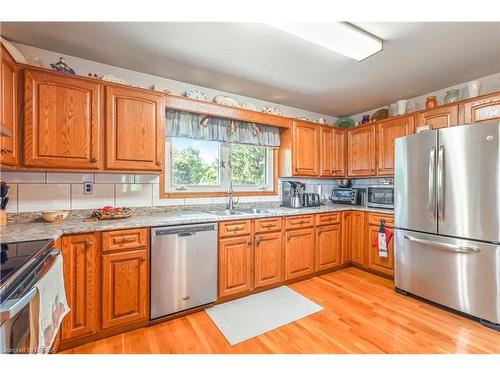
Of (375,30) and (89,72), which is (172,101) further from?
(375,30)

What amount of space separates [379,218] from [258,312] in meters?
1.93

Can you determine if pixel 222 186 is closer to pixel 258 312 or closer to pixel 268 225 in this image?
pixel 268 225

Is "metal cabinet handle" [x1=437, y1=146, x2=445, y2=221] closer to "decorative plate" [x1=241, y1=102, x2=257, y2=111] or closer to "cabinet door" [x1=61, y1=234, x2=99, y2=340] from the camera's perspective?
"decorative plate" [x1=241, y1=102, x2=257, y2=111]

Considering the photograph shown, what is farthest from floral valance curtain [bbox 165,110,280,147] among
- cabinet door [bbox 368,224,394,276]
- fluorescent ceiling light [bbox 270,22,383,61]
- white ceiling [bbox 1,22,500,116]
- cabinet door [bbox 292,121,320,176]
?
cabinet door [bbox 368,224,394,276]

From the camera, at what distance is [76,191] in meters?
2.16

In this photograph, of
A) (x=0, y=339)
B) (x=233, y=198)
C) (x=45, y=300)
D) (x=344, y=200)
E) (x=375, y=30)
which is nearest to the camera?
(x=0, y=339)

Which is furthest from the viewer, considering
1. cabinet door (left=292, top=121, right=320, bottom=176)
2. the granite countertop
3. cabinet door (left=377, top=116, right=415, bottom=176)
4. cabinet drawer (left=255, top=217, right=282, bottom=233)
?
cabinet door (left=292, top=121, right=320, bottom=176)

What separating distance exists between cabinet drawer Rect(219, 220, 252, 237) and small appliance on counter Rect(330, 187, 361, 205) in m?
1.98

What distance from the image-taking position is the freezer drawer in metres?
1.95

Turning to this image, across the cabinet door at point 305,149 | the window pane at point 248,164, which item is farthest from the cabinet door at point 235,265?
the cabinet door at point 305,149

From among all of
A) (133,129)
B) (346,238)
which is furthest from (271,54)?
(346,238)

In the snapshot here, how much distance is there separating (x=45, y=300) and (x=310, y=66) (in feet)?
8.85
